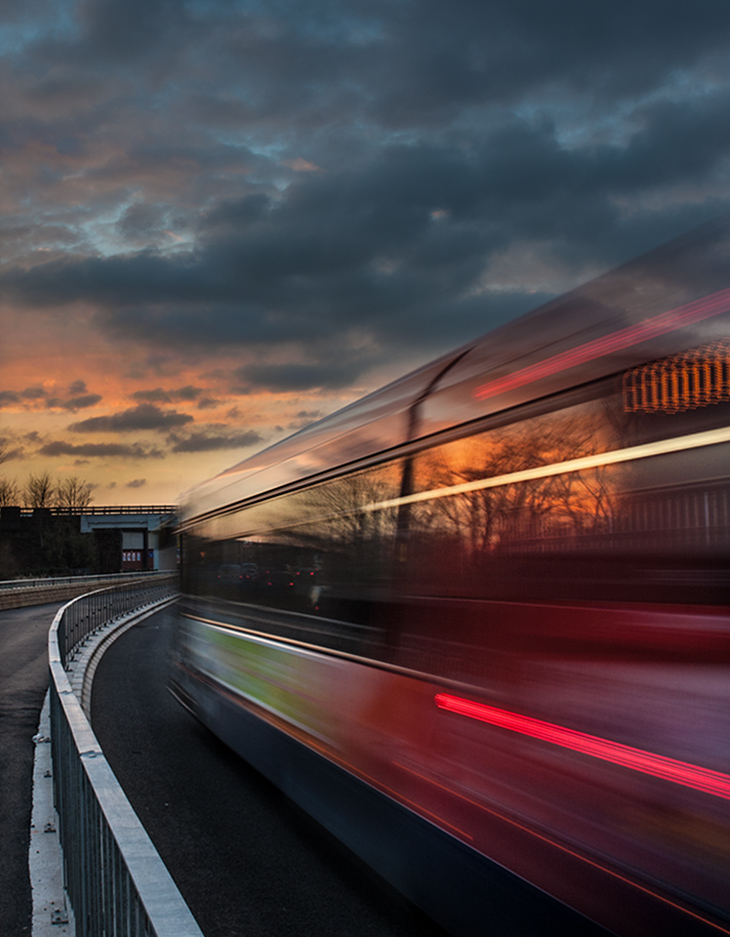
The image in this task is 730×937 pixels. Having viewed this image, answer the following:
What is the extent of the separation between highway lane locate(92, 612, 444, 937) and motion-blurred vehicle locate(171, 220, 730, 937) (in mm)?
488

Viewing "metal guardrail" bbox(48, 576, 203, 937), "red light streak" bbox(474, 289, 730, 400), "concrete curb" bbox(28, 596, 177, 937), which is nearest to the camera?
"metal guardrail" bbox(48, 576, 203, 937)

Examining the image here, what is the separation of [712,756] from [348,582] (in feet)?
10.4

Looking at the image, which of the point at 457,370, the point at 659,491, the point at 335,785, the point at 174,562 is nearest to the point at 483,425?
the point at 457,370

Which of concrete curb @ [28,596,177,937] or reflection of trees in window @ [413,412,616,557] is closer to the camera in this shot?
reflection of trees in window @ [413,412,616,557]

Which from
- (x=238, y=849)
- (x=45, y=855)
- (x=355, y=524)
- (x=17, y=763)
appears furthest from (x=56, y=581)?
(x=355, y=524)

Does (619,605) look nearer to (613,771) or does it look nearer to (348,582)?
(613,771)

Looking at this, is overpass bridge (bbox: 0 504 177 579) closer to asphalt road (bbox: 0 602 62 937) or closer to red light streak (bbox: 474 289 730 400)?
asphalt road (bbox: 0 602 62 937)

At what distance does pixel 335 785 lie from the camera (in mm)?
5637

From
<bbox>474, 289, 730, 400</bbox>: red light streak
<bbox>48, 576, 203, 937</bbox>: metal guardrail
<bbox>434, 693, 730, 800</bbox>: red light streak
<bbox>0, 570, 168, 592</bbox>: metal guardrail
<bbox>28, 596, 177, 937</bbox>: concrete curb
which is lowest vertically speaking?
<bbox>28, 596, 177, 937</bbox>: concrete curb

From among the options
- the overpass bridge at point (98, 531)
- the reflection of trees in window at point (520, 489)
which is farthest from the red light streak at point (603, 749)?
the overpass bridge at point (98, 531)

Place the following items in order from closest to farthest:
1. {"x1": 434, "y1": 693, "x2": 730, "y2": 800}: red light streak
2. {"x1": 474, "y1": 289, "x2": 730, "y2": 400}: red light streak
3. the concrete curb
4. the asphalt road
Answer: {"x1": 434, "y1": 693, "x2": 730, "y2": 800}: red light streak
{"x1": 474, "y1": 289, "x2": 730, "y2": 400}: red light streak
the concrete curb
the asphalt road

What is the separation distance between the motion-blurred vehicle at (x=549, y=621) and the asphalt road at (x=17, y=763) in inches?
77.1

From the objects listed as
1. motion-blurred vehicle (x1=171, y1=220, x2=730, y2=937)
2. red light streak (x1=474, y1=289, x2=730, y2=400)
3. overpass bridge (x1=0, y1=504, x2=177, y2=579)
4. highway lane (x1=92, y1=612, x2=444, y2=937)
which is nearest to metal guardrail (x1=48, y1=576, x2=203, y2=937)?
A: highway lane (x1=92, y1=612, x2=444, y2=937)

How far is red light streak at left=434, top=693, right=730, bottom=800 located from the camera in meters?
2.75
